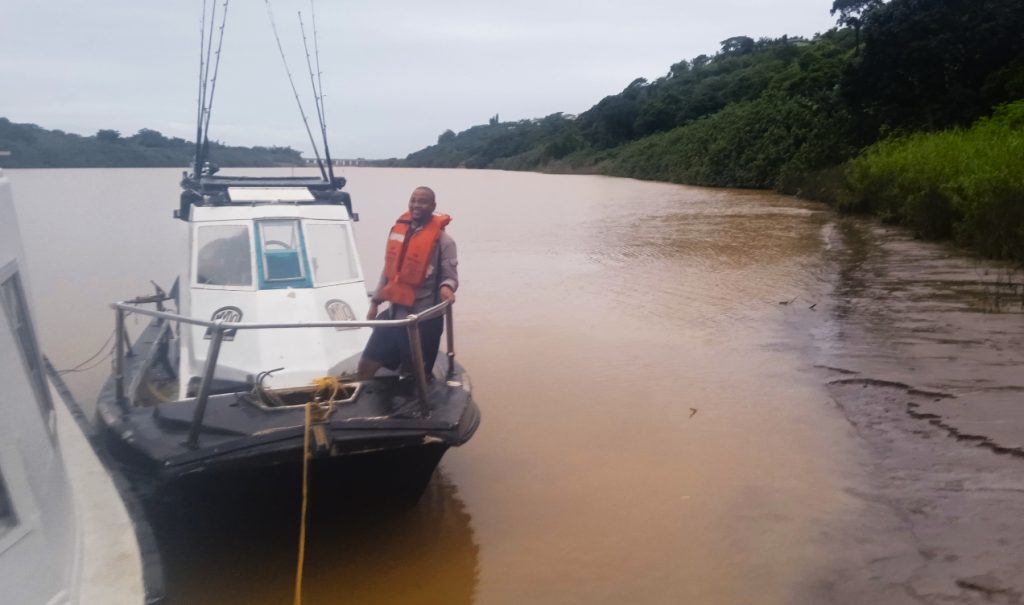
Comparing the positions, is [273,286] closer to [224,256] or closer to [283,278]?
[283,278]

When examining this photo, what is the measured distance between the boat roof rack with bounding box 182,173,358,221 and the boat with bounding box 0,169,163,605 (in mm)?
2271

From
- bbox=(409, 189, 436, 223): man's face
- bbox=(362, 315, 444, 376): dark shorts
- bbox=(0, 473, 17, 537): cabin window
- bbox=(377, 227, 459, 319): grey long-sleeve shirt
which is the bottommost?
bbox=(362, 315, 444, 376): dark shorts

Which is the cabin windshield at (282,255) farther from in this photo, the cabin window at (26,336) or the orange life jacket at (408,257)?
the cabin window at (26,336)

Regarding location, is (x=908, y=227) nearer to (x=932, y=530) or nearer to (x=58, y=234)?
(x=932, y=530)

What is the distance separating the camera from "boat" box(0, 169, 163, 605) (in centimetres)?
295

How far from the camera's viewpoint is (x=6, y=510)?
9.53ft

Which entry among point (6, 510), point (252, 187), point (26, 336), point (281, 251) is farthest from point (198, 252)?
point (6, 510)

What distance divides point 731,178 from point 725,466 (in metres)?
40.4

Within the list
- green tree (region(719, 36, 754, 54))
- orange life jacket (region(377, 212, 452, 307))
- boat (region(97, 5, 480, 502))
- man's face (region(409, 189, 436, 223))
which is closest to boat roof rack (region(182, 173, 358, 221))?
boat (region(97, 5, 480, 502))

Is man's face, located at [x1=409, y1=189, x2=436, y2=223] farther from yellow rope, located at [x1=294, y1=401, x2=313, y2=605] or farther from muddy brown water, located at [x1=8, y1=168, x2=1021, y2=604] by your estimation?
muddy brown water, located at [x1=8, y1=168, x2=1021, y2=604]

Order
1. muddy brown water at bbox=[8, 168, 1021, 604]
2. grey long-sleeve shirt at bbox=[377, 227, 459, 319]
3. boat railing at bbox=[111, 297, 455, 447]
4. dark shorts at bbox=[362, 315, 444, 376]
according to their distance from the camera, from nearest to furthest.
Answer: boat railing at bbox=[111, 297, 455, 447]
muddy brown water at bbox=[8, 168, 1021, 604]
dark shorts at bbox=[362, 315, 444, 376]
grey long-sleeve shirt at bbox=[377, 227, 459, 319]

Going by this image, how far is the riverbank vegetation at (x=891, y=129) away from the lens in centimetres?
1561

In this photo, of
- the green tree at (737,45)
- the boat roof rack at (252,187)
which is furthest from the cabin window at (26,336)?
the green tree at (737,45)

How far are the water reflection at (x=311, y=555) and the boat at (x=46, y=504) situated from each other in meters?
0.71
